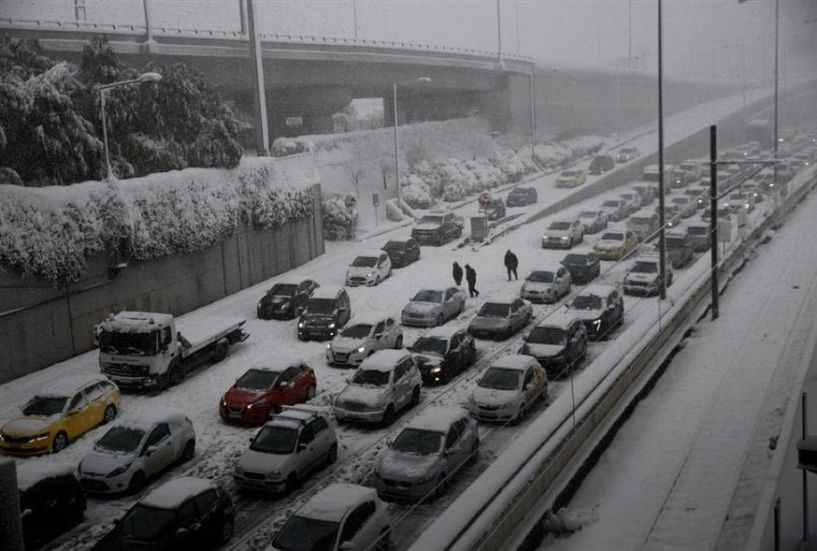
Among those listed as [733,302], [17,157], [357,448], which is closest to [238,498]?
[357,448]

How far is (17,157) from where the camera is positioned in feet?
88.2

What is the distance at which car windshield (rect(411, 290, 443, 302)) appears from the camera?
92.9 ft

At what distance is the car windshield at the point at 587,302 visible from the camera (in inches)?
1051

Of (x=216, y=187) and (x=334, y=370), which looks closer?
(x=334, y=370)

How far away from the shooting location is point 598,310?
26.4 m

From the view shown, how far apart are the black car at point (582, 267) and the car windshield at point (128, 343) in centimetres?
1631

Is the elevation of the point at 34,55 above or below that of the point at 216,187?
above

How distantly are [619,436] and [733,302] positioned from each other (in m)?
13.0

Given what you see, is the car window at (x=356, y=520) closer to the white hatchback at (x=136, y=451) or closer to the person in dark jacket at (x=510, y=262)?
the white hatchback at (x=136, y=451)

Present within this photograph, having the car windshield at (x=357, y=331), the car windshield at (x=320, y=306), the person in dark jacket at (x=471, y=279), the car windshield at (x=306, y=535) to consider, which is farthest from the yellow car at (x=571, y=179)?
the car windshield at (x=306, y=535)

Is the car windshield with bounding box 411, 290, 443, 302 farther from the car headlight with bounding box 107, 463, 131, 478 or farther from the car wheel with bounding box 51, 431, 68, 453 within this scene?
the car headlight with bounding box 107, 463, 131, 478

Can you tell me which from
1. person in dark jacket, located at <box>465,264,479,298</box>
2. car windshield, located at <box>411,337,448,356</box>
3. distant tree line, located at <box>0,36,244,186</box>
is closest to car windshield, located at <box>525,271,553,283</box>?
person in dark jacket, located at <box>465,264,479,298</box>

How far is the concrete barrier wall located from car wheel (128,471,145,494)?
853cm

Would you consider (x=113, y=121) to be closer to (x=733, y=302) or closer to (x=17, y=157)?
(x=17, y=157)
